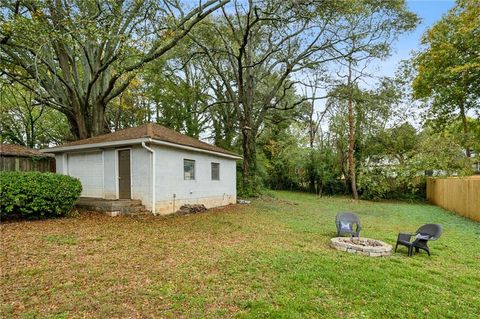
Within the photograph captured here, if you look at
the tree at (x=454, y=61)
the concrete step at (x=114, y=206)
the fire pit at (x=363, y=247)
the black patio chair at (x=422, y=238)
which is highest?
the tree at (x=454, y=61)

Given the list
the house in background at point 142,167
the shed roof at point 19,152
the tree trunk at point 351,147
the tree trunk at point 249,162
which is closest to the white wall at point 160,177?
the house in background at point 142,167

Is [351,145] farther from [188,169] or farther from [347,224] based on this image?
[347,224]

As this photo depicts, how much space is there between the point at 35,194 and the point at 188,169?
504cm

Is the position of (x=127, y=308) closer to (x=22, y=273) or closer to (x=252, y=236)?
(x=22, y=273)

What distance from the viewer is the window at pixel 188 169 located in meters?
11.1

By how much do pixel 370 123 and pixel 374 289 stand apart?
18.3 meters

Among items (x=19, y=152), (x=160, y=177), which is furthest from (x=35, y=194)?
(x=19, y=152)

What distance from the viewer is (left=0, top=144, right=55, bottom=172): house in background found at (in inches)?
430

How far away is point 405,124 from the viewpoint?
1969 cm

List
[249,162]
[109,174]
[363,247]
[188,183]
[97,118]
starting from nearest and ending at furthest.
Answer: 1. [363,247]
2. [109,174]
3. [188,183]
4. [97,118]
5. [249,162]

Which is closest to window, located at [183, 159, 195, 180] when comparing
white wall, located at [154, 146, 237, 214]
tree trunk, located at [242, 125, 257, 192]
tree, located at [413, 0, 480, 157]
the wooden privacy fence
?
white wall, located at [154, 146, 237, 214]

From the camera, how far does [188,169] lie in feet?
37.1

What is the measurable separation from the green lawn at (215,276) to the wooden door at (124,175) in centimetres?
272

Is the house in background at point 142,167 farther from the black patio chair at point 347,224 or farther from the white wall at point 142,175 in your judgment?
the black patio chair at point 347,224
